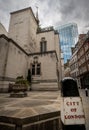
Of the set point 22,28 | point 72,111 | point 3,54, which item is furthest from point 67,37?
point 72,111

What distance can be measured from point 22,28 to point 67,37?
5516cm

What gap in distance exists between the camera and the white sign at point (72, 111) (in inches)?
66.7

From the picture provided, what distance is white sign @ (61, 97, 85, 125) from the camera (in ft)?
5.56

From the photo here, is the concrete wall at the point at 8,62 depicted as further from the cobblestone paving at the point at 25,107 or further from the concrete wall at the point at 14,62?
the cobblestone paving at the point at 25,107

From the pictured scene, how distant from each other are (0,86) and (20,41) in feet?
31.0

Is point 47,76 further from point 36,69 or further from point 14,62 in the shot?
point 14,62

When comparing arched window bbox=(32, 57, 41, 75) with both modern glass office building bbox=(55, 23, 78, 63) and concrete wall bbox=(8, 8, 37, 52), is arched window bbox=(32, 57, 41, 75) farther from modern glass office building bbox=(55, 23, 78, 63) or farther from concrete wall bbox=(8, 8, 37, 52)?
modern glass office building bbox=(55, 23, 78, 63)

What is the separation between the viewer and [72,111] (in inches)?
68.5

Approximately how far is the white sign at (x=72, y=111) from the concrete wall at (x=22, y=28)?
1406cm

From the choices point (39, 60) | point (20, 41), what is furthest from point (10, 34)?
point (39, 60)

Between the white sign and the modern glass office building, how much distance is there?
6195cm

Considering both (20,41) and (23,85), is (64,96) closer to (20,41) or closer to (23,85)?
(23,85)

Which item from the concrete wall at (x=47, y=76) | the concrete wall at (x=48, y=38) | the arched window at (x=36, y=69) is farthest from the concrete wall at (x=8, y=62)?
the concrete wall at (x=48, y=38)

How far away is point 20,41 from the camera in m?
15.6
